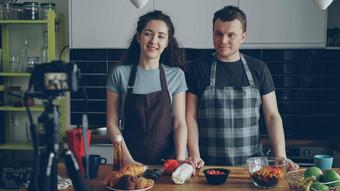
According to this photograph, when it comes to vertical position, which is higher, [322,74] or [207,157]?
[322,74]

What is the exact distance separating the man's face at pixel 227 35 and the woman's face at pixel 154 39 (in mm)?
253

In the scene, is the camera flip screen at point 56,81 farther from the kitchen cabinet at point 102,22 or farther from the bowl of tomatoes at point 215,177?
the kitchen cabinet at point 102,22

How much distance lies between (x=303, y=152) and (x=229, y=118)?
1.12 m

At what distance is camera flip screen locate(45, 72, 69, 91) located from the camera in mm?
1000

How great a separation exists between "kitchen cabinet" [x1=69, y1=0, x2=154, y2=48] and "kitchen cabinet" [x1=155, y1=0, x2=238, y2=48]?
0.17 metres

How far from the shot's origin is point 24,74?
3334mm

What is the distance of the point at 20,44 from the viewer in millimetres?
3674

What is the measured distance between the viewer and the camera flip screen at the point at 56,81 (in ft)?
3.28

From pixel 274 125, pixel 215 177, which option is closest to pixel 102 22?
pixel 274 125

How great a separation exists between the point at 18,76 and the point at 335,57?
276 centimetres

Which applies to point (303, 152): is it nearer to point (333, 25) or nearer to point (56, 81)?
point (333, 25)

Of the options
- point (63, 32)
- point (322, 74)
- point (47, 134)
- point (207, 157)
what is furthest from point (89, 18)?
point (47, 134)

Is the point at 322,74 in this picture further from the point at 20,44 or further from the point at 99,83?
the point at 20,44

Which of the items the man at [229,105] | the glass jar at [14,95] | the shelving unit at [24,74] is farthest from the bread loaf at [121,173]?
the glass jar at [14,95]
